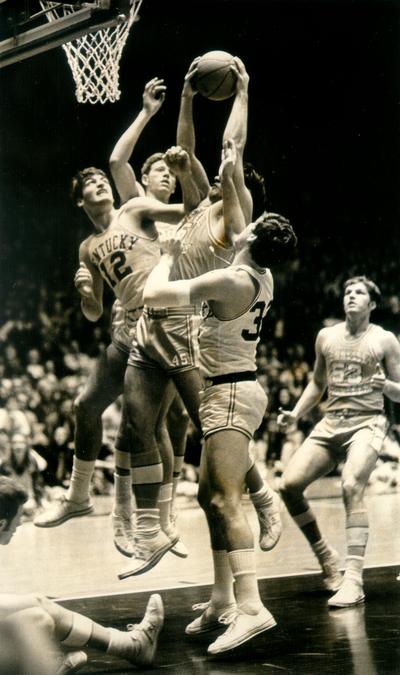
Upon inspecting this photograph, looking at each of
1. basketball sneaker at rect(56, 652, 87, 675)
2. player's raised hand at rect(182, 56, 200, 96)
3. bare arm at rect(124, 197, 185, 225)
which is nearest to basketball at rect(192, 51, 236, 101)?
player's raised hand at rect(182, 56, 200, 96)

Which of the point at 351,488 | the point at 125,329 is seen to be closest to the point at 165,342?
the point at 125,329

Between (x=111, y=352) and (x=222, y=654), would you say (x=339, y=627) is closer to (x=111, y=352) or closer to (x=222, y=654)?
(x=222, y=654)

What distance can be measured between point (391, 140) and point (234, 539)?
10202mm

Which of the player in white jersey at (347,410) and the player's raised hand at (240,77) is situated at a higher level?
the player's raised hand at (240,77)

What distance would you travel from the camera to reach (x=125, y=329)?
6.70 m

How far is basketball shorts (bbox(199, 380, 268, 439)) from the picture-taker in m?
5.09

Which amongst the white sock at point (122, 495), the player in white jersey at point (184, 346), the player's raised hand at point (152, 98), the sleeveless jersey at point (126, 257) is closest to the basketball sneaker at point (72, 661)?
the player in white jersey at point (184, 346)

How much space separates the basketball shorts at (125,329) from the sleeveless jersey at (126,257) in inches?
1.9

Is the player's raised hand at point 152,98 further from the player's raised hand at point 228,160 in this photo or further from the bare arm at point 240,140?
the player's raised hand at point 228,160

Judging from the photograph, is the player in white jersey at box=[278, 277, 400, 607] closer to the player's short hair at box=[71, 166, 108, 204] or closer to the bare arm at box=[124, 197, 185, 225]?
the bare arm at box=[124, 197, 185, 225]

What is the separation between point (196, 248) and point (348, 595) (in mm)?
2081

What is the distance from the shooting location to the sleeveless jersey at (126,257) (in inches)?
258

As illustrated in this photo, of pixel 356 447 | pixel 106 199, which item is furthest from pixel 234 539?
pixel 106 199

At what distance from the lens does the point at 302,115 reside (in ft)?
45.3
